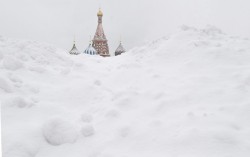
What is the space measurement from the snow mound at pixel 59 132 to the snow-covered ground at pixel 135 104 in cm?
1

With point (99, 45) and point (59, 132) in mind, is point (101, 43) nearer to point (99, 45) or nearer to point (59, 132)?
point (99, 45)

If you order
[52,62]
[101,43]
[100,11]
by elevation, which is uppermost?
[52,62]

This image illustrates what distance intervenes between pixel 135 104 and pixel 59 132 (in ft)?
4.20

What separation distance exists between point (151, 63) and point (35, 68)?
236 cm

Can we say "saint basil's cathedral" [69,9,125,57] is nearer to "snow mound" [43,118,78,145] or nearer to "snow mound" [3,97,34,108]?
"snow mound" [3,97,34,108]

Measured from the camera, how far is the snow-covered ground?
114 inches

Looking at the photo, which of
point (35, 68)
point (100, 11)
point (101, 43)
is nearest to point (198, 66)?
point (35, 68)

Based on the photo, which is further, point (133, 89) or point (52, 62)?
point (52, 62)

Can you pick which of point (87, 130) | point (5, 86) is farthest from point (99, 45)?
point (87, 130)

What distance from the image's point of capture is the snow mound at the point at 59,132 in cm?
312

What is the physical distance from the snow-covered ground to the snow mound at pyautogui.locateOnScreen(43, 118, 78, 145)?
1 cm

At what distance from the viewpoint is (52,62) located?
635 cm

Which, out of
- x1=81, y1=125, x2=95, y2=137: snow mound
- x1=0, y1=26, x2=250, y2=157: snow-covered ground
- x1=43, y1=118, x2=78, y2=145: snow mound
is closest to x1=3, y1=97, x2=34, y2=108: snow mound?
x1=0, y1=26, x2=250, y2=157: snow-covered ground

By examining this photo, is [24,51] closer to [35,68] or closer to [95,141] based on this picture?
[35,68]
